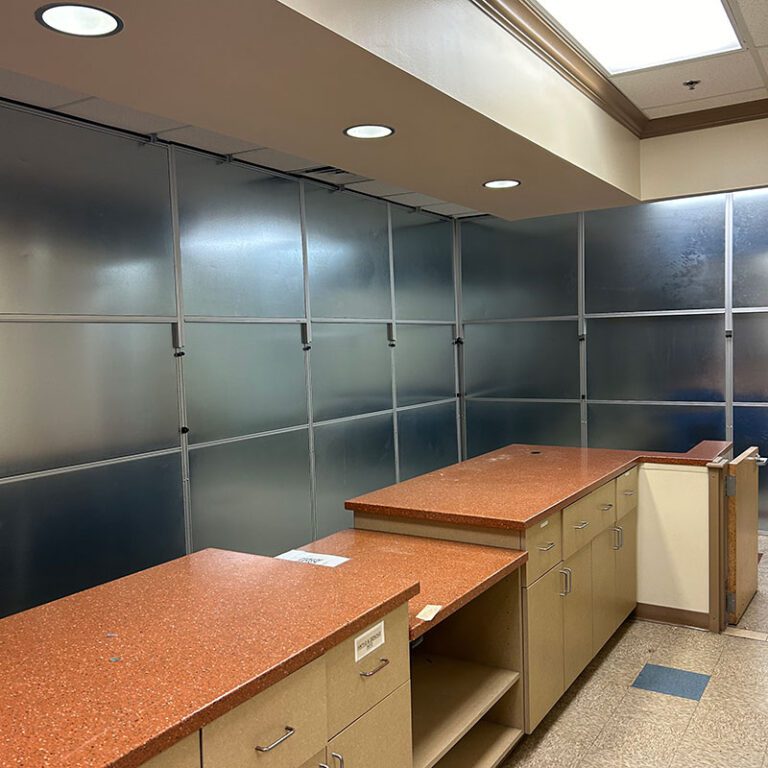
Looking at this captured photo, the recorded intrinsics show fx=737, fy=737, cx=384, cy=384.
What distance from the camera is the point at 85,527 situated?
11.4 ft

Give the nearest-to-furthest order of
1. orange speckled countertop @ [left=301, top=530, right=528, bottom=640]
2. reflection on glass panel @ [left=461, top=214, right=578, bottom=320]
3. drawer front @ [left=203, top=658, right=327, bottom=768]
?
drawer front @ [left=203, top=658, right=327, bottom=768] → orange speckled countertop @ [left=301, top=530, right=528, bottom=640] → reflection on glass panel @ [left=461, top=214, right=578, bottom=320]

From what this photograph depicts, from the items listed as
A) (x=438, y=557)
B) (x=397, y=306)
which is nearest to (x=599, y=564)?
(x=438, y=557)

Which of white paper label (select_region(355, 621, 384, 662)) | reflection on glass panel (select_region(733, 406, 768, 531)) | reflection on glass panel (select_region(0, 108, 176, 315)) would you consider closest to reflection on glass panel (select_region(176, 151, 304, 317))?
reflection on glass panel (select_region(0, 108, 176, 315))

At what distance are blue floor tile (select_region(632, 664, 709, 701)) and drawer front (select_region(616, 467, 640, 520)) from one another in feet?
2.23

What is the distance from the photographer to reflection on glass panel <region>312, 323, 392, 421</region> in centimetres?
498

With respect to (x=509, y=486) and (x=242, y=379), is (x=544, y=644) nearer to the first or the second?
(x=509, y=486)

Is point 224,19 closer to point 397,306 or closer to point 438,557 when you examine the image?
point 438,557

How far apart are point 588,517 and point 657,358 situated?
307 cm

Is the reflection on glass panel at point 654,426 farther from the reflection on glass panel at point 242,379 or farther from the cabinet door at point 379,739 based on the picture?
the cabinet door at point 379,739

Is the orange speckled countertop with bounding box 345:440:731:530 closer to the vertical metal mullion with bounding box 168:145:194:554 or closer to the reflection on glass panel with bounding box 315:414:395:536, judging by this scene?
the vertical metal mullion with bounding box 168:145:194:554

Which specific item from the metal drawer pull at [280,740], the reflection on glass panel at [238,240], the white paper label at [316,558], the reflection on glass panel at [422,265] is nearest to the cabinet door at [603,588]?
the white paper label at [316,558]

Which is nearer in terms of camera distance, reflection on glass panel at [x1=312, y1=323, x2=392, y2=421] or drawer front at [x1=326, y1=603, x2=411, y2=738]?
drawer front at [x1=326, y1=603, x2=411, y2=738]

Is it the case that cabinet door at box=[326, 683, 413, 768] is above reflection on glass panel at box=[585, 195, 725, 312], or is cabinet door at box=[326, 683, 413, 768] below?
below

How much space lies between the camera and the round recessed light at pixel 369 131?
2480mm
